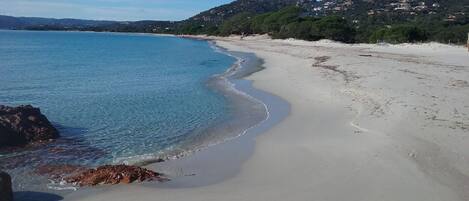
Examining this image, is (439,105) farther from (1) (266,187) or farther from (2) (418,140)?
(1) (266,187)

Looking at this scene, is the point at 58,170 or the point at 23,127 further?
the point at 23,127

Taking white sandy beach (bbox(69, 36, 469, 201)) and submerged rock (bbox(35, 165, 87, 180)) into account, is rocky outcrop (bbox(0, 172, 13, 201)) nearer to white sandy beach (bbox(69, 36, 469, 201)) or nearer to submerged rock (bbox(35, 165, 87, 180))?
white sandy beach (bbox(69, 36, 469, 201))

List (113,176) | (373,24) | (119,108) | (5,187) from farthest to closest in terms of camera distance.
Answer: (373,24), (119,108), (113,176), (5,187)

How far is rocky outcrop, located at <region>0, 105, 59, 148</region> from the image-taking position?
12.3 meters

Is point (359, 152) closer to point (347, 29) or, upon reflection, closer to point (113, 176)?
point (113, 176)

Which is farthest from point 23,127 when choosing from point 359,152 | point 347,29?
point 347,29

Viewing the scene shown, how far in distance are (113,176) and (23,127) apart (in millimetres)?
4555

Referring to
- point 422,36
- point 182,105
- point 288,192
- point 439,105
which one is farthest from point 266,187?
point 422,36

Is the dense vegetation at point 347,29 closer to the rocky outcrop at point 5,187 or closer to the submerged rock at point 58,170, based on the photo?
the submerged rock at point 58,170

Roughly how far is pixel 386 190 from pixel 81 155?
6.83 meters

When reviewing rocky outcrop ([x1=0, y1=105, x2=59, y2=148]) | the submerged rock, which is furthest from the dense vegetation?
the submerged rock

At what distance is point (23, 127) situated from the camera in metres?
12.8

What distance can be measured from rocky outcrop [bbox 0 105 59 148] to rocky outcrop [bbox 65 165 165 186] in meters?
3.39

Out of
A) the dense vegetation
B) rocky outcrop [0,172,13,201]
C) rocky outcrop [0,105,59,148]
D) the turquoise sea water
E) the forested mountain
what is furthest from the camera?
the forested mountain
